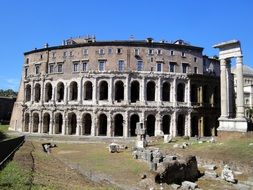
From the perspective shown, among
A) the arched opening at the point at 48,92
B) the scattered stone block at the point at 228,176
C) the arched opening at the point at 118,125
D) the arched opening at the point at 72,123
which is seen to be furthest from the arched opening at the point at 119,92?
the scattered stone block at the point at 228,176

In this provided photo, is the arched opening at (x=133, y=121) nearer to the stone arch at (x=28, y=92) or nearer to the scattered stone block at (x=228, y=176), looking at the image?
the stone arch at (x=28, y=92)

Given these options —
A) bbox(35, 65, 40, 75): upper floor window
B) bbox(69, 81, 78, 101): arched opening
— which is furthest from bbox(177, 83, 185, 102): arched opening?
bbox(35, 65, 40, 75): upper floor window

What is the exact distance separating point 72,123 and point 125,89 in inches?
456

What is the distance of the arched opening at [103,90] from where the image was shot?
57.1 m

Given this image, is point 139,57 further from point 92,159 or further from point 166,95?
point 92,159

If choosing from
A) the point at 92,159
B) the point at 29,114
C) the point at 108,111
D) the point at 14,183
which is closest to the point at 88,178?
the point at 14,183

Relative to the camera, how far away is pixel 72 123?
59219 mm

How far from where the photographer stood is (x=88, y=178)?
20844mm

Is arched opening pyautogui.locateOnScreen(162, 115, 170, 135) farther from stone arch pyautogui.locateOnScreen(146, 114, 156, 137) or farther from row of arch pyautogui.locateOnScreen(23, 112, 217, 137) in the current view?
stone arch pyautogui.locateOnScreen(146, 114, 156, 137)

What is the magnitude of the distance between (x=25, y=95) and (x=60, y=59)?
10847 mm

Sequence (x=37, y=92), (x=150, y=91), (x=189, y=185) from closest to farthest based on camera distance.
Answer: (x=189, y=185) → (x=150, y=91) → (x=37, y=92)

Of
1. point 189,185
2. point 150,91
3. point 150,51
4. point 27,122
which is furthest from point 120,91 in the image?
point 189,185

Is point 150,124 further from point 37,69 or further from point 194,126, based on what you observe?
point 37,69

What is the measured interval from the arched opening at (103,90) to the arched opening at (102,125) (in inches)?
127
